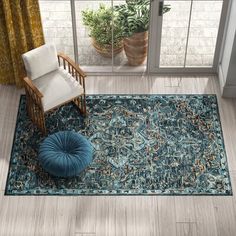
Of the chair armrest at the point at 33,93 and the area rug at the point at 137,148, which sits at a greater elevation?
the chair armrest at the point at 33,93

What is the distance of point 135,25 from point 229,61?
115 centimetres

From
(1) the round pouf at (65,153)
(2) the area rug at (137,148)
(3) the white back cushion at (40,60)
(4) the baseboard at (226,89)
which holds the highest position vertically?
(3) the white back cushion at (40,60)

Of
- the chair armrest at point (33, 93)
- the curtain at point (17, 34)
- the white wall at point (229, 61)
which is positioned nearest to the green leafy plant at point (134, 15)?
the white wall at point (229, 61)

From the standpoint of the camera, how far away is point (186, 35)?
6102mm

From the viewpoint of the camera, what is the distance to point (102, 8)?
5.91 metres

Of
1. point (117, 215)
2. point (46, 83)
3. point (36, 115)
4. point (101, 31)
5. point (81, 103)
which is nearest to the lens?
point (117, 215)

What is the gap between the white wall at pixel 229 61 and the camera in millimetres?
5727

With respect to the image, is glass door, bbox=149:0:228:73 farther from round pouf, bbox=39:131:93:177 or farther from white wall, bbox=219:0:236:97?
round pouf, bbox=39:131:93:177

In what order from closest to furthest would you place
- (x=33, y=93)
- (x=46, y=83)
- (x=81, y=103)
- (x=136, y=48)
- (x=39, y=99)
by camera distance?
(x=39, y=99), (x=33, y=93), (x=46, y=83), (x=81, y=103), (x=136, y=48)

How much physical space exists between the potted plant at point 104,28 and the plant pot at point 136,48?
0.10 m

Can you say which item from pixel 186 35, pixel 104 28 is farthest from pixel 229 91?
pixel 104 28

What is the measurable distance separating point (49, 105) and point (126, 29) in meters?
1.33

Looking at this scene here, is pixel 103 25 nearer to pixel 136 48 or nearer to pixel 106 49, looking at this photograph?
pixel 106 49

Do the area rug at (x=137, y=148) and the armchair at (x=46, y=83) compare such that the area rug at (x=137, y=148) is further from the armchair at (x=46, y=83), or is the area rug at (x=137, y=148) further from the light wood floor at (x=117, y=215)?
the armchair at (x=46, y=83)
